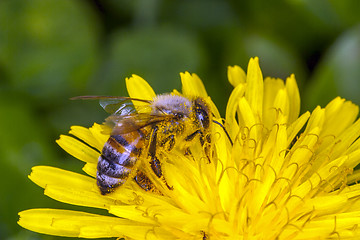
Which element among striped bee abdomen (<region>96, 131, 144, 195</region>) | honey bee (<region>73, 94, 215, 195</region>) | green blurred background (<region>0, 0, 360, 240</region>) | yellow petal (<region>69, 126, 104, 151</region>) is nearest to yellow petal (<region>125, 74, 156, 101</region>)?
honey bee (<region>73, 94, 215, 195</region>)

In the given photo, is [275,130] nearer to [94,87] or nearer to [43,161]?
[43,161]

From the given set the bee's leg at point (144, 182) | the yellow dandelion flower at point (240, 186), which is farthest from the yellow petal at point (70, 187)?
the bee's leg at point (144, 182)

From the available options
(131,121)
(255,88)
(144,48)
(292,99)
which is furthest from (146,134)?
(144,48)

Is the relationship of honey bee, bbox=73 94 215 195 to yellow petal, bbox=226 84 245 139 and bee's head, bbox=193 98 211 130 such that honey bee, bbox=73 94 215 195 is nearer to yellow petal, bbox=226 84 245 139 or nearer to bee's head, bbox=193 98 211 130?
bee's head, bbox=193 98 211 130

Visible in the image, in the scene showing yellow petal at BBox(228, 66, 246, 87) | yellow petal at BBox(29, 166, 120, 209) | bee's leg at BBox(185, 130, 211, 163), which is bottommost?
yellow petal at BBox(29, 166, 120, 209)

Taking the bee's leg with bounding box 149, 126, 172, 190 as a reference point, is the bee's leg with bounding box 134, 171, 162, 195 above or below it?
below

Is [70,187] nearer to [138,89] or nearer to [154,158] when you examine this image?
[154,158]
